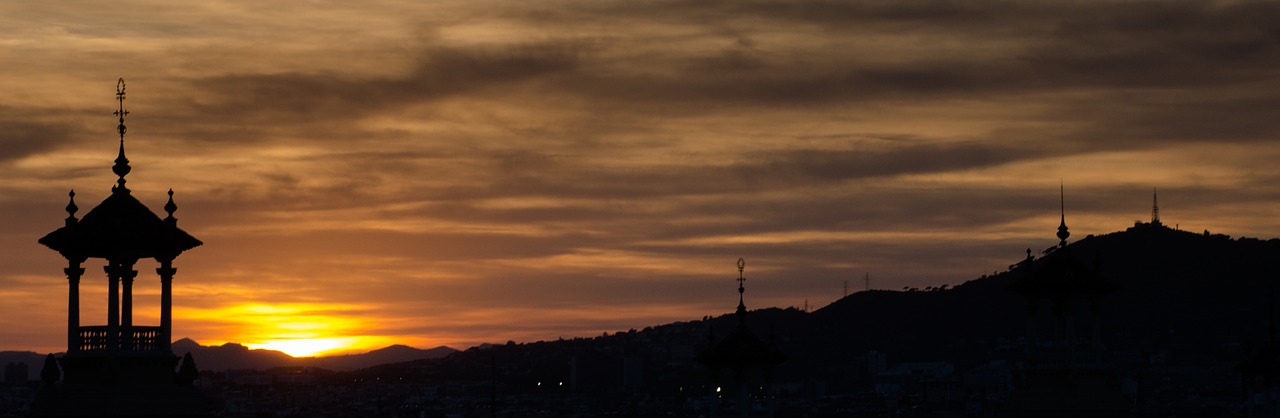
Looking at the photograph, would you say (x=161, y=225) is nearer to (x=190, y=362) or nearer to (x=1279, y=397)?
(x=190, y=362)

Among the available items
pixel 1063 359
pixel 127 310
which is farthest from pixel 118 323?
pixel 1063 359

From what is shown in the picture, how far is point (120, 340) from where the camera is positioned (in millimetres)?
48281

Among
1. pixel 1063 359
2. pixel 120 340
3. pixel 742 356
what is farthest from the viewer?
pixel 742 356

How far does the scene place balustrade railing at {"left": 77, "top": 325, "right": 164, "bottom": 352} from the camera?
48.2 metres

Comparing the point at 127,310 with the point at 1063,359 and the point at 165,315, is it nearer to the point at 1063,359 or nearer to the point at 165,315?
the point at 165,315

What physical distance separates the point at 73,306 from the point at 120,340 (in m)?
1.18

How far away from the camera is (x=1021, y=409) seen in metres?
56.8

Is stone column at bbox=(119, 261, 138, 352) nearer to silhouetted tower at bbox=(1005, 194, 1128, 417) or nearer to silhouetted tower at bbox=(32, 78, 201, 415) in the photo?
silhouetted tower at bbox=(32, 78, 201, 415)

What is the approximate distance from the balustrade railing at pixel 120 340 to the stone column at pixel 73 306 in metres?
0.09

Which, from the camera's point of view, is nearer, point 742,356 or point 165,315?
point 165,315

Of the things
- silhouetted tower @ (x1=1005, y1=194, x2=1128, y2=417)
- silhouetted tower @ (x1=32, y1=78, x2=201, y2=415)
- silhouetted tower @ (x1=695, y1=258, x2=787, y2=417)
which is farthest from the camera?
silhouetted tower @ (x1=695, y1=258, x2=787, y2=417)

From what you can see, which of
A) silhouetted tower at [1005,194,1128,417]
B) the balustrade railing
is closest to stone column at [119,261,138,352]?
the balustrade railing

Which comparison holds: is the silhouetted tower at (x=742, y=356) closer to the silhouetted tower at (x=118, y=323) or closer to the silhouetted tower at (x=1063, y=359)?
the silhouetted tower at (x=1063, y=359)

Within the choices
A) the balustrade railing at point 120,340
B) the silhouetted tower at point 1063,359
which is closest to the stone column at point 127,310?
the balustrade railing at point 120,340
